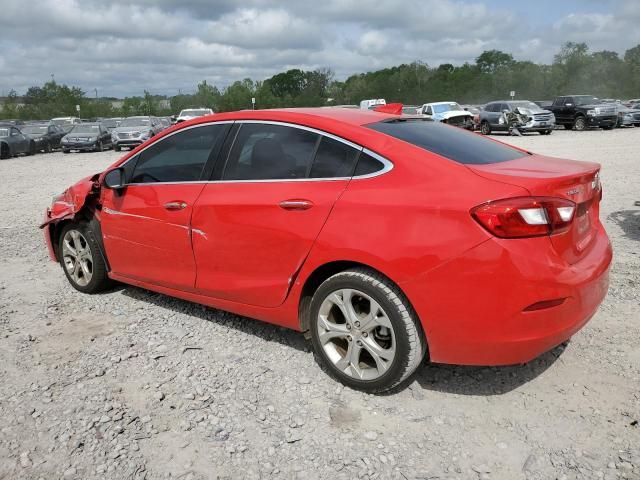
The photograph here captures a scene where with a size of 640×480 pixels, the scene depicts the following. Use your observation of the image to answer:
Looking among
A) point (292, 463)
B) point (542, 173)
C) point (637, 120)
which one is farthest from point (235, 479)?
point (637, 120)

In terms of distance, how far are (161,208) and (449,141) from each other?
2070 millimetres

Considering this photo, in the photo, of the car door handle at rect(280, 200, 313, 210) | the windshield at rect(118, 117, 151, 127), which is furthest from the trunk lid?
the windshield at rect(118, 117, 151, 127)

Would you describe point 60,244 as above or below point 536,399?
above

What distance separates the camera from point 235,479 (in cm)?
265

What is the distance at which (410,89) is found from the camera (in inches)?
2867

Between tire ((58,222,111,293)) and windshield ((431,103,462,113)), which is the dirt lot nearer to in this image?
tire ((58,222,111,293))

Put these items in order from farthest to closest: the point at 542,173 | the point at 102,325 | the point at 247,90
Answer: the point at 247,90 < the point at 102,325 < the point at 542,173

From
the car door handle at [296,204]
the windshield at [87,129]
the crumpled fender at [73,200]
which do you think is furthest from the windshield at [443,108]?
the car door handle at [296,204]

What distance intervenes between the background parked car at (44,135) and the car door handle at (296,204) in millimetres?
26799

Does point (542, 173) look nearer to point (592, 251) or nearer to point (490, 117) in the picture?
point (592, 251)

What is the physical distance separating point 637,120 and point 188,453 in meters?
34.1

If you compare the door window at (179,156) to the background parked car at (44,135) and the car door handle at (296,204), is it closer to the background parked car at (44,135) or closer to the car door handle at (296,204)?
the car door handle at (296,204)

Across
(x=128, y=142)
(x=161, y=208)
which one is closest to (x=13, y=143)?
(x=128, y=142)

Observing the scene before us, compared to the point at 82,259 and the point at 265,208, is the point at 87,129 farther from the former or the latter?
the point at 265,208
